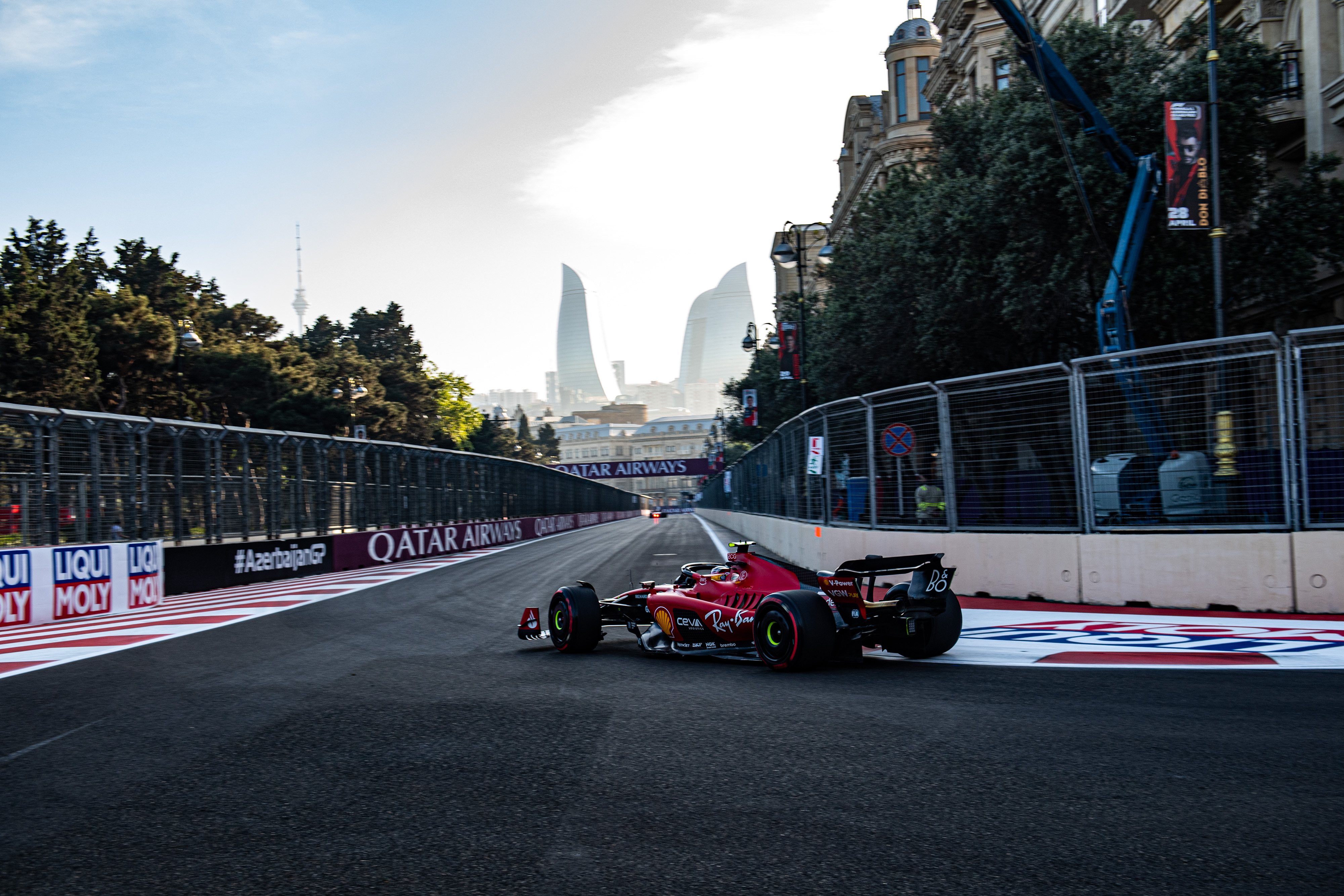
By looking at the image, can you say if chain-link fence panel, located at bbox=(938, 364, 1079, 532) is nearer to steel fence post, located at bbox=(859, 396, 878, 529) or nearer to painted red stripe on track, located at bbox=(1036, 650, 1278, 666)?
steel fence post, located at bbox=(859, 396, 878, 529)

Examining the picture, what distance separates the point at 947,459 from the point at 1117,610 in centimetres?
281

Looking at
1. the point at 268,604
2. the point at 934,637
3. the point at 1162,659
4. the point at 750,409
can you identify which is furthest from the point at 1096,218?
the point at 750,409

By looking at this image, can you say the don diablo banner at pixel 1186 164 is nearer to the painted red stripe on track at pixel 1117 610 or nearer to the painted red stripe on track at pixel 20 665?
the painted red stripe on track at pixel 1117 610

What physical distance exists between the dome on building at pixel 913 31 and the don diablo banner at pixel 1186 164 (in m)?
42.7

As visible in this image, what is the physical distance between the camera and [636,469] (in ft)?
454

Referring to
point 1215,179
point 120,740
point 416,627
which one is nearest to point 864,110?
point 1215,179

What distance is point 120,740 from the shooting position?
5.77 metres

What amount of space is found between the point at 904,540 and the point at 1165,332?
1178 cm

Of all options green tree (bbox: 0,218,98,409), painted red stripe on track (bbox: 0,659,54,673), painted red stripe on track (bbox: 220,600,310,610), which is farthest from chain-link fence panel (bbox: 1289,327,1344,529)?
green tree (bbox: 0,218,98,409)

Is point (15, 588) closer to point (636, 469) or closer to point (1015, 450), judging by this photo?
point (1015, 450)

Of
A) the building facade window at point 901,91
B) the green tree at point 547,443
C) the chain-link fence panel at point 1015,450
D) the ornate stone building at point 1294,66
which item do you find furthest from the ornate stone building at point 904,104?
the green tree at point 547,443

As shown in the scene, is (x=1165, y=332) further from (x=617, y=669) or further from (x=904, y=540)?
(x=617, y=669)

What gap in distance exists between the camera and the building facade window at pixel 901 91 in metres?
53.5

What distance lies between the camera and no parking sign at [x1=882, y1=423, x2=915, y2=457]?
13.3 m
